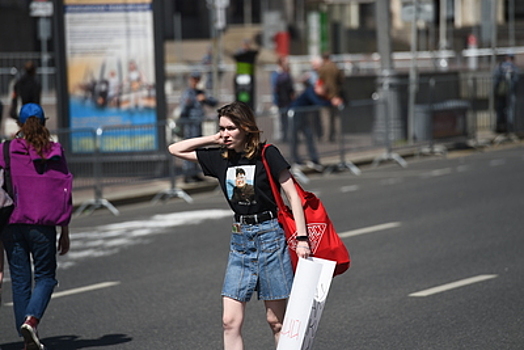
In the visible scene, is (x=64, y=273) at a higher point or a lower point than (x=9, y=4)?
lower

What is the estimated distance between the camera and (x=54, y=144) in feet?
20.9

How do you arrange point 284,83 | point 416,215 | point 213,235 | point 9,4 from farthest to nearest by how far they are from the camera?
point 9,4, point 284,83, point 416,215, point 213,235

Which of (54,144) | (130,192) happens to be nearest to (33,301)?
(54,144)

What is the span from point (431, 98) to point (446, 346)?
14153 mm

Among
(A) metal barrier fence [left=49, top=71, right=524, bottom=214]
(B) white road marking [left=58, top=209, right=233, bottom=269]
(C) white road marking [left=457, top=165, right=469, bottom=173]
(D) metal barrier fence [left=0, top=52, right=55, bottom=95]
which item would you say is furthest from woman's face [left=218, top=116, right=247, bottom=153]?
(D) metal barrier fence [left=0, top=52, right=55, bottom=95]

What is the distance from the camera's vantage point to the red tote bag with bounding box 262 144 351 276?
514 centimetres

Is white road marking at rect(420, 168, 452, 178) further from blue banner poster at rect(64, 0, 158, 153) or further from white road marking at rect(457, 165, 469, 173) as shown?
blue banner poster at rect(64, 0, 158, 153)

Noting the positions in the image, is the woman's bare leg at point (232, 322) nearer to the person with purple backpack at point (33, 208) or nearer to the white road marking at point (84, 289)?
the person with purple backpack at point (33, 208)

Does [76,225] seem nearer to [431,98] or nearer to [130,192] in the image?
[130,192]

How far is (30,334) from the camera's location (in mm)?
6055

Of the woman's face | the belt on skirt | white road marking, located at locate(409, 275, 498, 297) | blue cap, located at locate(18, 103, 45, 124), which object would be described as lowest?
white road marking, located at locate(409, 275, 498, 297)

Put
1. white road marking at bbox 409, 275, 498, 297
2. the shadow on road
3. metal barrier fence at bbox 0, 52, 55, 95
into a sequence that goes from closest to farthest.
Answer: the shadow on road
white road marking at bbox 409, 275, 498, 297
metal barrier fence at bbox 0, 52, 55, 95

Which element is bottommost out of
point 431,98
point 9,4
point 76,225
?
point 76,225

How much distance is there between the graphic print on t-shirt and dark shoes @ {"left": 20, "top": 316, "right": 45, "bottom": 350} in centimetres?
170
